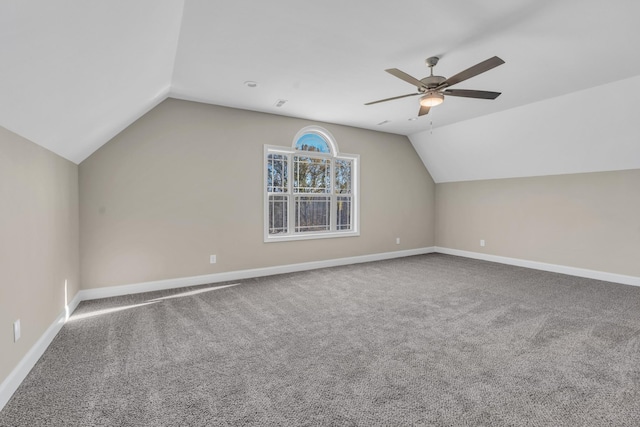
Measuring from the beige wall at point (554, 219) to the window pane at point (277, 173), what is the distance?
4.00 meters

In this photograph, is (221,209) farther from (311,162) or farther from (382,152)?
(382,152)

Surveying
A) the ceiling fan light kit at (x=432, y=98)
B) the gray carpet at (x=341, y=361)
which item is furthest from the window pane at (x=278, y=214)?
the ceiling fan light kit at (x=432, y=98)

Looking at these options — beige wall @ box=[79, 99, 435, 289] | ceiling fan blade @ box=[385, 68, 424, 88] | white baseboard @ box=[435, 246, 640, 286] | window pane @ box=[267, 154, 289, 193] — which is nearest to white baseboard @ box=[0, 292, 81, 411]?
beige wall @ box=[79, 99, 435, 289]

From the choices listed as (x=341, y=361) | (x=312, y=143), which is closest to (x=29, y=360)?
(x=341, y=361)

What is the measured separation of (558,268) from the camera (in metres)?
5.23

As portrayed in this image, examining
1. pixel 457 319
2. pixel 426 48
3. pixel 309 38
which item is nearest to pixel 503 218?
pixel 457 319

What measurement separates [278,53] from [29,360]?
10.6 ft

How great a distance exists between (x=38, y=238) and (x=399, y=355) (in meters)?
3.01

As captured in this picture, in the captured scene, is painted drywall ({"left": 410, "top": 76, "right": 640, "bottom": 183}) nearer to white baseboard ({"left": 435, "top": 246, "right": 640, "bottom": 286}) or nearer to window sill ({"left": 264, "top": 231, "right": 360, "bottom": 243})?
white baseboard ({"left": 435, "top": 246, "right": 640, "bottom": 286})

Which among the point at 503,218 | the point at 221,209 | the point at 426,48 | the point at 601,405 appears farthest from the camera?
the point at 503,218

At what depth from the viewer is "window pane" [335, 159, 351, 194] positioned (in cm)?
589

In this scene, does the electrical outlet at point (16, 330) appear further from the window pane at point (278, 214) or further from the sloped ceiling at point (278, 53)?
the window pane at point (278, 214)

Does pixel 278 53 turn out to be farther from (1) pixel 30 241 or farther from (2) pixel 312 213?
(2) pixel 312 213

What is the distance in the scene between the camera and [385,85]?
3.80m
